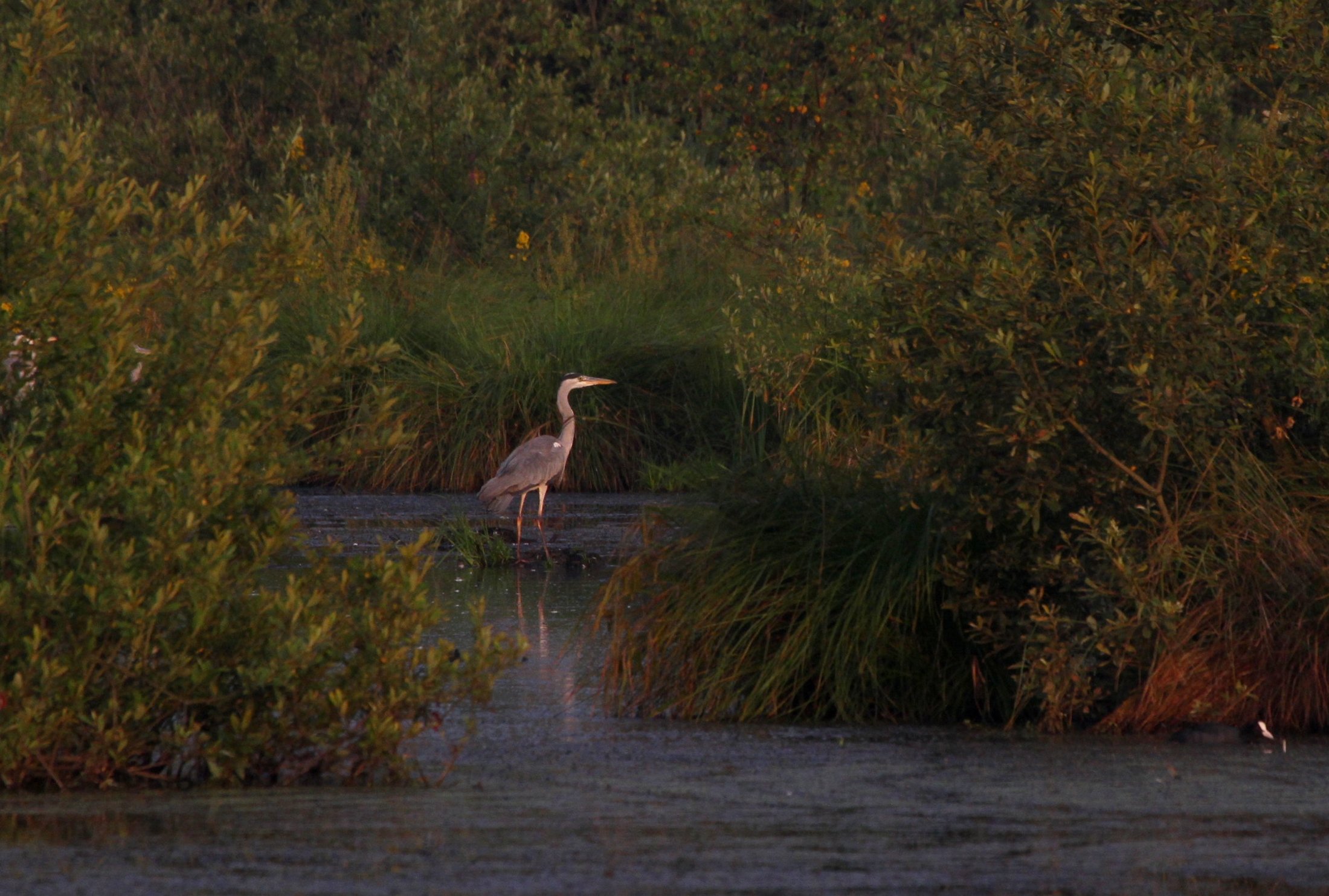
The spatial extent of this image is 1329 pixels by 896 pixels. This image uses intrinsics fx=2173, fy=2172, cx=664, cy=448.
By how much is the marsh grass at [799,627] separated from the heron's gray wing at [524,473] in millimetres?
6916

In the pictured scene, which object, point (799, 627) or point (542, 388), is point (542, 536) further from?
point (799, 627)

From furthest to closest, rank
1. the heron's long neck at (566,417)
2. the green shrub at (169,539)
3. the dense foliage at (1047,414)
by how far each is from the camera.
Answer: the heron's long neck at (566,417), the dense foliage at (1047,414), the green shrub at (169,539)

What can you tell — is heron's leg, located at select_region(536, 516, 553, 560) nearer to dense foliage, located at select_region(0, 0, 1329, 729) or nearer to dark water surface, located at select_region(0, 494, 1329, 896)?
dense foliage, located at select_region(0, 0, 1329, 729)

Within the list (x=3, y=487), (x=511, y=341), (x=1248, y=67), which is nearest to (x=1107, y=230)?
(x=1248, y=67)

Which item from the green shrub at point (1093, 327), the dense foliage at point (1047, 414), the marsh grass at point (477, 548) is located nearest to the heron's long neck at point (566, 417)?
the marsh grass at point (477, 548)

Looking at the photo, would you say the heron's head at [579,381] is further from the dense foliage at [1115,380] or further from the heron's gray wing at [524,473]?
the dense foliage at [1115,380]

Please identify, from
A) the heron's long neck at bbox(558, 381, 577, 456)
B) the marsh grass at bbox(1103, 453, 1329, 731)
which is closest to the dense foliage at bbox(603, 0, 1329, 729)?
the marsh grass at bbox(1103, 453, 1329, 731)

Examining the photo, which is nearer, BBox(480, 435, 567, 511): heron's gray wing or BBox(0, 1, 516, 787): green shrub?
BBox(0, 1, 516, 787): green shrub

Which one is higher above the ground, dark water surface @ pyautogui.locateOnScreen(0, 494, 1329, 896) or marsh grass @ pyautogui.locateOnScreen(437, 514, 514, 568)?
dark water surface @ pyautogui.locateOnScreen(0, 494, 1329, 896)

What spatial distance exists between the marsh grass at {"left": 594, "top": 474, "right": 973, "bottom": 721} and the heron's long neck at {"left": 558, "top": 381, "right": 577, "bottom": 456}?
7.33 m

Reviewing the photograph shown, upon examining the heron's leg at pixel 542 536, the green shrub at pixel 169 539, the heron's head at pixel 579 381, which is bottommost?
the heron's leg at pixel 542 536

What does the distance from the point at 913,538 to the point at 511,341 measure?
33.6 ft

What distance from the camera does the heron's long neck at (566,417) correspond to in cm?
1573

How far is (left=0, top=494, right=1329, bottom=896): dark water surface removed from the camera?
5395mm
